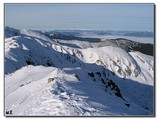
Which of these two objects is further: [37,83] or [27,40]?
[27,40]

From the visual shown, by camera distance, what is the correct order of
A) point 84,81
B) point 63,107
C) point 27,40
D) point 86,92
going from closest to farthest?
point 63,107, point 86,92, point 84,81, point 27,40

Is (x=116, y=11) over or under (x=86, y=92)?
over

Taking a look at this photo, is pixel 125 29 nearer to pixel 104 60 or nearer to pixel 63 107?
pixel 63 107

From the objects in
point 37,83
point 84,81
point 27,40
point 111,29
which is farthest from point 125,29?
point 27,40

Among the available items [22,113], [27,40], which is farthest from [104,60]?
[22,113]

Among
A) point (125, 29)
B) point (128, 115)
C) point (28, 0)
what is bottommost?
point (128, 115)

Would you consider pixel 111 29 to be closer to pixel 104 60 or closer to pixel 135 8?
pixel 135 8

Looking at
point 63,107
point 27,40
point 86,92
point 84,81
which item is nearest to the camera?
point 63,107

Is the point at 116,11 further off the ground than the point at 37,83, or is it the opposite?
the point at 116,11

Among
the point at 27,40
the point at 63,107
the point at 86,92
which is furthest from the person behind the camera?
the point at 27,40
